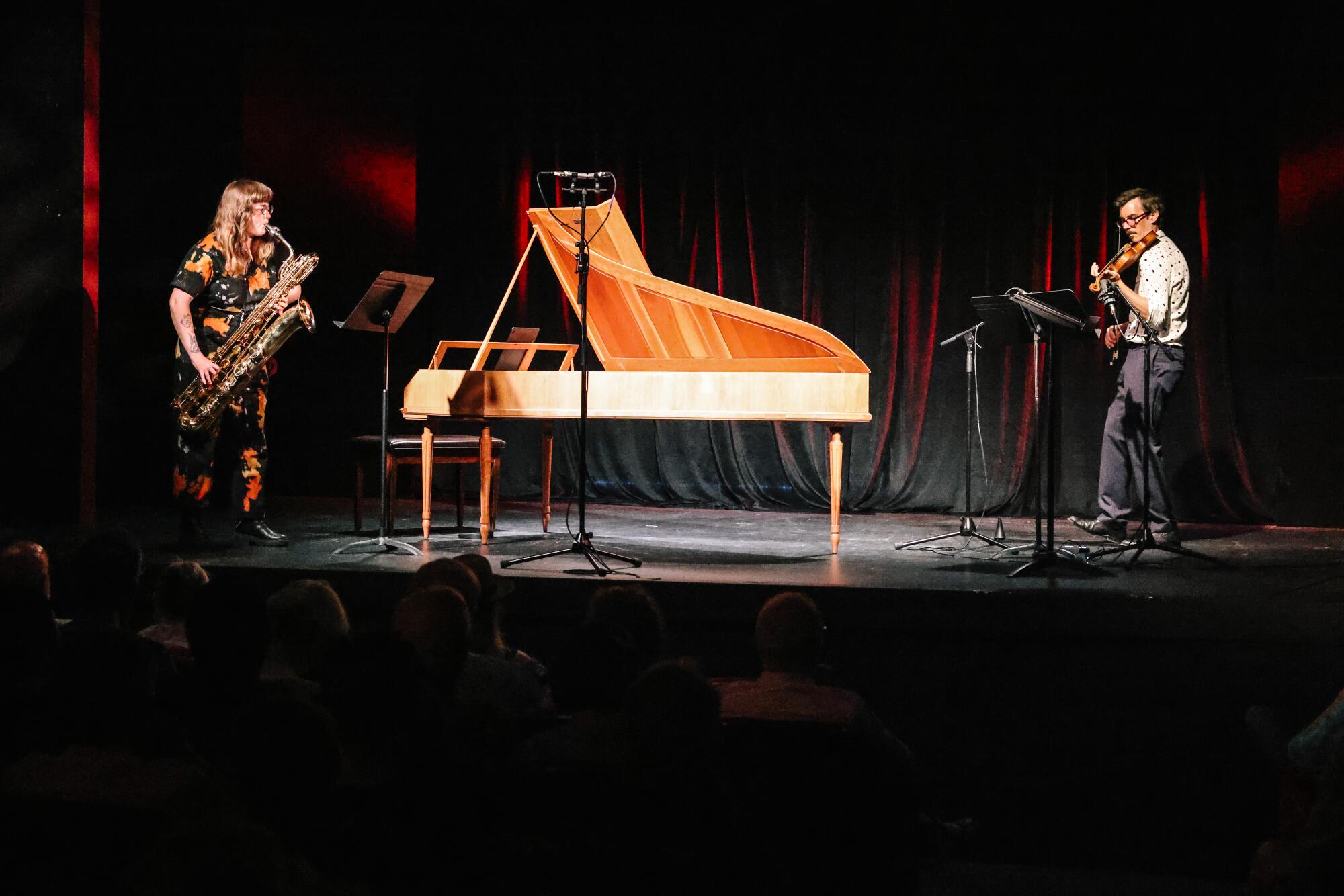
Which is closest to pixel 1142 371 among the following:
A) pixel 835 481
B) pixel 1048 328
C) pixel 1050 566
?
pixel 1048 328

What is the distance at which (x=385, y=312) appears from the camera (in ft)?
18.4

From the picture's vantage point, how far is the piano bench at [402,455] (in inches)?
260

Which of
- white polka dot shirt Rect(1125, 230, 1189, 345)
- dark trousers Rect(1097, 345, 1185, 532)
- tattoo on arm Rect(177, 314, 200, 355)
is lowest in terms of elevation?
dark trousers Rect(1097, 345, 1185, 532)

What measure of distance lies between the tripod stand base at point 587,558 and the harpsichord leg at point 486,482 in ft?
2.19

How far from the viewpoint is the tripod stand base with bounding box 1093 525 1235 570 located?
5.62 meters

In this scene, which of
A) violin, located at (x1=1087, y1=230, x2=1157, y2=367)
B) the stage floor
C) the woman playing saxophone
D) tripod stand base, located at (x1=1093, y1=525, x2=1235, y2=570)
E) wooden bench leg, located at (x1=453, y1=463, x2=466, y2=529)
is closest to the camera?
the stage floor

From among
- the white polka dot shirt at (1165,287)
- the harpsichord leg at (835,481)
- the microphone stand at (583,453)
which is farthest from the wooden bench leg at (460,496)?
the white polka dot shirt at (1165,287)

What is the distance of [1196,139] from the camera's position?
25.9ft

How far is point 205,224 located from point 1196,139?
669 centimetres

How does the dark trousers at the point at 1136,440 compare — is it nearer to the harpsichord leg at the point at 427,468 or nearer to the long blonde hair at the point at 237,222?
the harpsichord leg at the point at 427,468

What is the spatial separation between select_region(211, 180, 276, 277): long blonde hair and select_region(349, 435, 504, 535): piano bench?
114cm

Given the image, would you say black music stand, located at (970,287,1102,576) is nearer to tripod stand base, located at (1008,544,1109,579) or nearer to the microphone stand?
tripod stand base, located at (1008,544,1109,579)

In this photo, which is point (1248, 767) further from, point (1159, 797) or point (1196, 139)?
point (1196, 139)

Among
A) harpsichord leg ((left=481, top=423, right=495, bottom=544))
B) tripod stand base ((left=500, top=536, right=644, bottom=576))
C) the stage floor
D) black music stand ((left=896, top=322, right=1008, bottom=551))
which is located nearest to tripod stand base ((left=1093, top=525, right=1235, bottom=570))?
the stage floor
